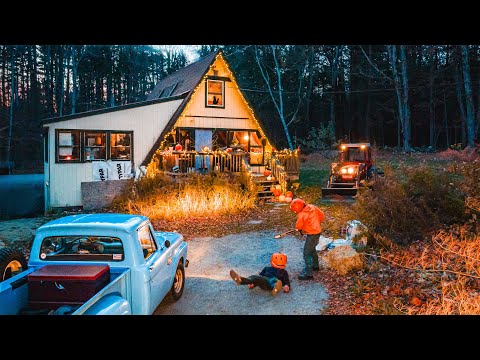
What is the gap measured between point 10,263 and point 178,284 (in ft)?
8.21

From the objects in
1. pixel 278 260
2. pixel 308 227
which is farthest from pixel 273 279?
pixel 308 227

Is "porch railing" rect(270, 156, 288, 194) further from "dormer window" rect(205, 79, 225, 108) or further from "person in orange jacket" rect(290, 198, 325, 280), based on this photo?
"person in orange jacket" rect(290, 198, 325, 280)

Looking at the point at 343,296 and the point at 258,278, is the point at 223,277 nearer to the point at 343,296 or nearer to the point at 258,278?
the point at 258,278

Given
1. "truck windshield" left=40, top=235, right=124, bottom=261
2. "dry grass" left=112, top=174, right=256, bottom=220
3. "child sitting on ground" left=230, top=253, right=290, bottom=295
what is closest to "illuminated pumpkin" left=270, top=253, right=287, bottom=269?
"child sitting on ground" left=230, top=253, right=290, bottom=295

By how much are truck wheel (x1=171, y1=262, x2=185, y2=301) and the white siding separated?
10620mm

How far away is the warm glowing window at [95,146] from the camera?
16484 mm

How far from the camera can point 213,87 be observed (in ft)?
65.5

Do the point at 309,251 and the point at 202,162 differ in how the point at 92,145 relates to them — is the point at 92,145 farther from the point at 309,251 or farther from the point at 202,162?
the point at 309,251

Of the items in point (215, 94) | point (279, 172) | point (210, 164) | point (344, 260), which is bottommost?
point (344, 260)

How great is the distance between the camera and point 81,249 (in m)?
5.77

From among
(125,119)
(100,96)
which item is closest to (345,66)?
(100,96)

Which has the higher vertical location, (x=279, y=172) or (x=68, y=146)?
(x=68, y=146)

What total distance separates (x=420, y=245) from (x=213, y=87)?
13975 mm

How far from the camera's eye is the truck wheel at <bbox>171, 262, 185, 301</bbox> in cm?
663
